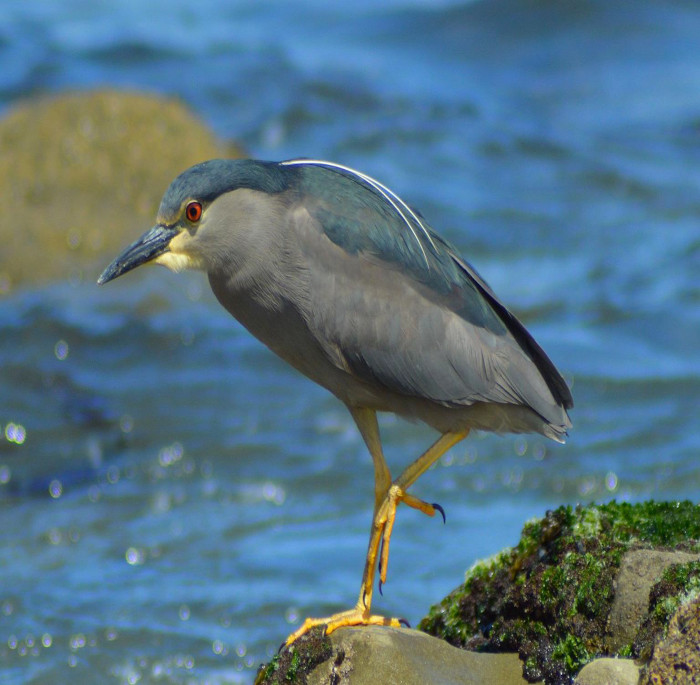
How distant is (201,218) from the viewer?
399 cm

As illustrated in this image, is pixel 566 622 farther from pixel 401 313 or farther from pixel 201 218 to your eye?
pixel 201 218

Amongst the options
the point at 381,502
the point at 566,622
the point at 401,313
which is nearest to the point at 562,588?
the point at 566,622

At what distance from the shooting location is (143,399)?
8727mm

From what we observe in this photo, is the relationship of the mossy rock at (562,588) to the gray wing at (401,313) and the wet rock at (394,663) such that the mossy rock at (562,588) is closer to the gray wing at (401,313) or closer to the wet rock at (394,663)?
the wet rock at (394,663)

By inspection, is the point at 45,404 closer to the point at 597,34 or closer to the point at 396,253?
the point at 396,253

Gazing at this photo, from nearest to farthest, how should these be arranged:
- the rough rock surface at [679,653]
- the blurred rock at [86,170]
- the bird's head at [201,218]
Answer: the rough rock surface at [679,653], the bird's head at [201,218], the blurred rock at [86,170]

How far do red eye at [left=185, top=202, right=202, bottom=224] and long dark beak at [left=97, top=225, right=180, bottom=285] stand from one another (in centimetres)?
7

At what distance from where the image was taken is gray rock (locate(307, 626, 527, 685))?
3.34 meters

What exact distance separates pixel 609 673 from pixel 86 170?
30.2 ft

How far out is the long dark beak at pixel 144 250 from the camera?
13.0 ft

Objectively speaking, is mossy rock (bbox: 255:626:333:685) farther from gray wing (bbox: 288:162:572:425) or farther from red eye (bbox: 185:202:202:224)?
red eye (bbox: 185:202:202:224)

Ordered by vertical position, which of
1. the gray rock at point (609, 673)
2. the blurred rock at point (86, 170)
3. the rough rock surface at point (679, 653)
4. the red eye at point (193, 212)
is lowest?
the gray rock at point (609, 673)

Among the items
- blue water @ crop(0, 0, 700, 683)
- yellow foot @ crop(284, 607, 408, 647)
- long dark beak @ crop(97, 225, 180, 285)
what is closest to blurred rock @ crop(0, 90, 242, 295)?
blue water @ crop(0, 0, 700, 683)

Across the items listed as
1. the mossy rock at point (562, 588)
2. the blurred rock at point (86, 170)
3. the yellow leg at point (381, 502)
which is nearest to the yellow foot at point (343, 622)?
the yellow leg at point (381, 502)
